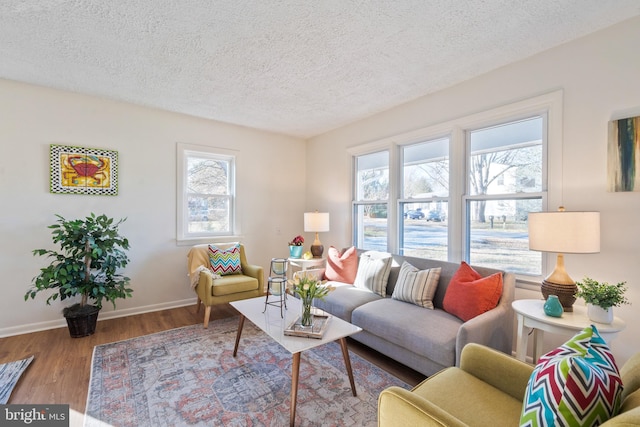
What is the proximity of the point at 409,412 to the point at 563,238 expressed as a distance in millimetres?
1605

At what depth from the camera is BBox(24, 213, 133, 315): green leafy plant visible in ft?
9.22

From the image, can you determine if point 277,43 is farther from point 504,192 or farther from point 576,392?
point 576,392

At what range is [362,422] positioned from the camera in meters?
1.79

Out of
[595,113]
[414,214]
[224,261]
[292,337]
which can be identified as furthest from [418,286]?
[224,261]

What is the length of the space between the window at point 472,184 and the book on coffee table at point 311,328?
63.8 inches

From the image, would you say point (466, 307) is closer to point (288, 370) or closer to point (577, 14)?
point (288, 370)

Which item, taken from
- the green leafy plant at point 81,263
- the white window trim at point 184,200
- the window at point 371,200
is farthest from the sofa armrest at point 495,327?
the white window trim at point 184,200

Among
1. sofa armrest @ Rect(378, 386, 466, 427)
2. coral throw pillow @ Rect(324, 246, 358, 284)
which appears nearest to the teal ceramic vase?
sofa armrest @ Rect(378, 386, 466, 427)

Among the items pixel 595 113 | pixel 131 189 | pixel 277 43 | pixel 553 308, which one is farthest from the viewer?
pixel 131 189

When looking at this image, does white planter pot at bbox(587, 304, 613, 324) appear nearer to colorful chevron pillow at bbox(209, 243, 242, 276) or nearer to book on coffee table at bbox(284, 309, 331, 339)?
book on coffee table at bbox(284, 309, 331, 339)

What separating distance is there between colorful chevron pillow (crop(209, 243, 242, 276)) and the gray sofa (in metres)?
1.43

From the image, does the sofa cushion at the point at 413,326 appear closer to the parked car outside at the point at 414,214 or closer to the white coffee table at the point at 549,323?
the white coffee table at the point at 549,323

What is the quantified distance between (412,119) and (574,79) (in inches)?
57.3

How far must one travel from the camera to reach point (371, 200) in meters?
4.02
